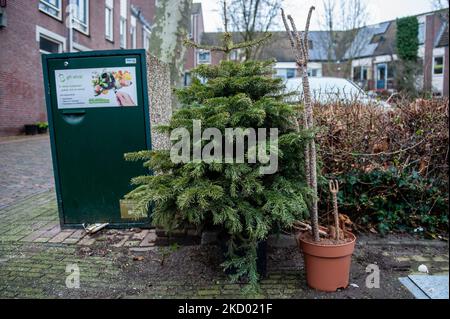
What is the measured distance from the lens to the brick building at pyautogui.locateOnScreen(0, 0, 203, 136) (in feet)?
38.9

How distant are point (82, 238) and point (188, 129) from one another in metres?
1.84

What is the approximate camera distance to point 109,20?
21250 millimetres

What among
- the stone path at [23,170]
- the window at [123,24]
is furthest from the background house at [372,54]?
the stone path at [23,170]

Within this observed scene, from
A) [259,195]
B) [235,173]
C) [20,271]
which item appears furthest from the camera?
[20,271]

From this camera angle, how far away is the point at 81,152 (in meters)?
3.88

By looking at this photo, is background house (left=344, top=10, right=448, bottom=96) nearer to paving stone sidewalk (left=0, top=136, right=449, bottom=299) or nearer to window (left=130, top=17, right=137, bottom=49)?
window (left=130, top=17, right=137, bottom=49)

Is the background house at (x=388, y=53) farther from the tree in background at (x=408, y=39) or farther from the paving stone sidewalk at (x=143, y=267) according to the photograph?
the paving stone sidewalk at (x=143, y=267)

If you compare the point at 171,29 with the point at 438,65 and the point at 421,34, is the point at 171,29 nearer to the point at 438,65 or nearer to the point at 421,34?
the point at 438,65

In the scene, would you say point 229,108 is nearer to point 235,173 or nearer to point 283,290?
point 235,173

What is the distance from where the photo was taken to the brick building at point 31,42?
1186cm

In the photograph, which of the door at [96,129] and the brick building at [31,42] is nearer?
the door at [96,129]

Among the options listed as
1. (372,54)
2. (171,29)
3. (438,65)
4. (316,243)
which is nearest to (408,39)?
(438,65)

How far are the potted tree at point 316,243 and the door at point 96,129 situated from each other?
5.45 feet
